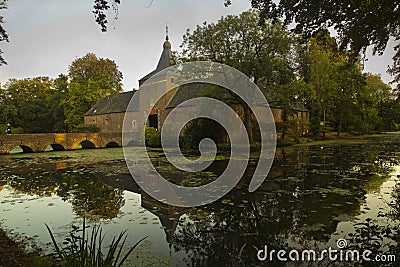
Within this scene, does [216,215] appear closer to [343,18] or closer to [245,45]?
[343,18]

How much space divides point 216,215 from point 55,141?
2236 cm

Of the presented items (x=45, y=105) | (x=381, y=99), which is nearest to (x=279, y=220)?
(x=45, y=105)

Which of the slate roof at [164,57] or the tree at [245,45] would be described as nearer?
the tree at [245,45]

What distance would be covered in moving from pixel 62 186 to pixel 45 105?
4519 cm

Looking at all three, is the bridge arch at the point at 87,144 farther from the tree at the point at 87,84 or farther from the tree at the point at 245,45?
the tree at the point at 87,84

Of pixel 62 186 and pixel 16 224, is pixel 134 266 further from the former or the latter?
pixel 62 186

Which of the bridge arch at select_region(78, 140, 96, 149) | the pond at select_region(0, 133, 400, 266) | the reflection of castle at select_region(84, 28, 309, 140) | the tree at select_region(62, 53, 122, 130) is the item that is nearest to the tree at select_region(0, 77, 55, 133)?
the tree at select_region(62, 53, 122, 130)

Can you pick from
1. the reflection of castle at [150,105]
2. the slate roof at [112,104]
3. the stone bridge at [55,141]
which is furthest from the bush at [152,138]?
the slate roof at [112,104]

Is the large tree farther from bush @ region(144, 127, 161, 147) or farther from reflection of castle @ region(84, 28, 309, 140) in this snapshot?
reflection of castle @ region(84, 28, 309, 140)

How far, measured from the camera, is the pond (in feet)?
14.5

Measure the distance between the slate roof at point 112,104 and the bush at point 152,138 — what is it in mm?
14524

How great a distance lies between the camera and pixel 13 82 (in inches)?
1923

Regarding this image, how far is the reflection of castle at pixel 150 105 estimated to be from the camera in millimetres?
34562

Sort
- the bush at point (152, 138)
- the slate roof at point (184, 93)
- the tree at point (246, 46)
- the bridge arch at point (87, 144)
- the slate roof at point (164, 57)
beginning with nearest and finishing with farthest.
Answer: the tree at point (246, 46), the bush at point (152, 138), the bridge arch at point (87, 144), the slate roof at point (184, 93), the slate roof at point (164, 57)
